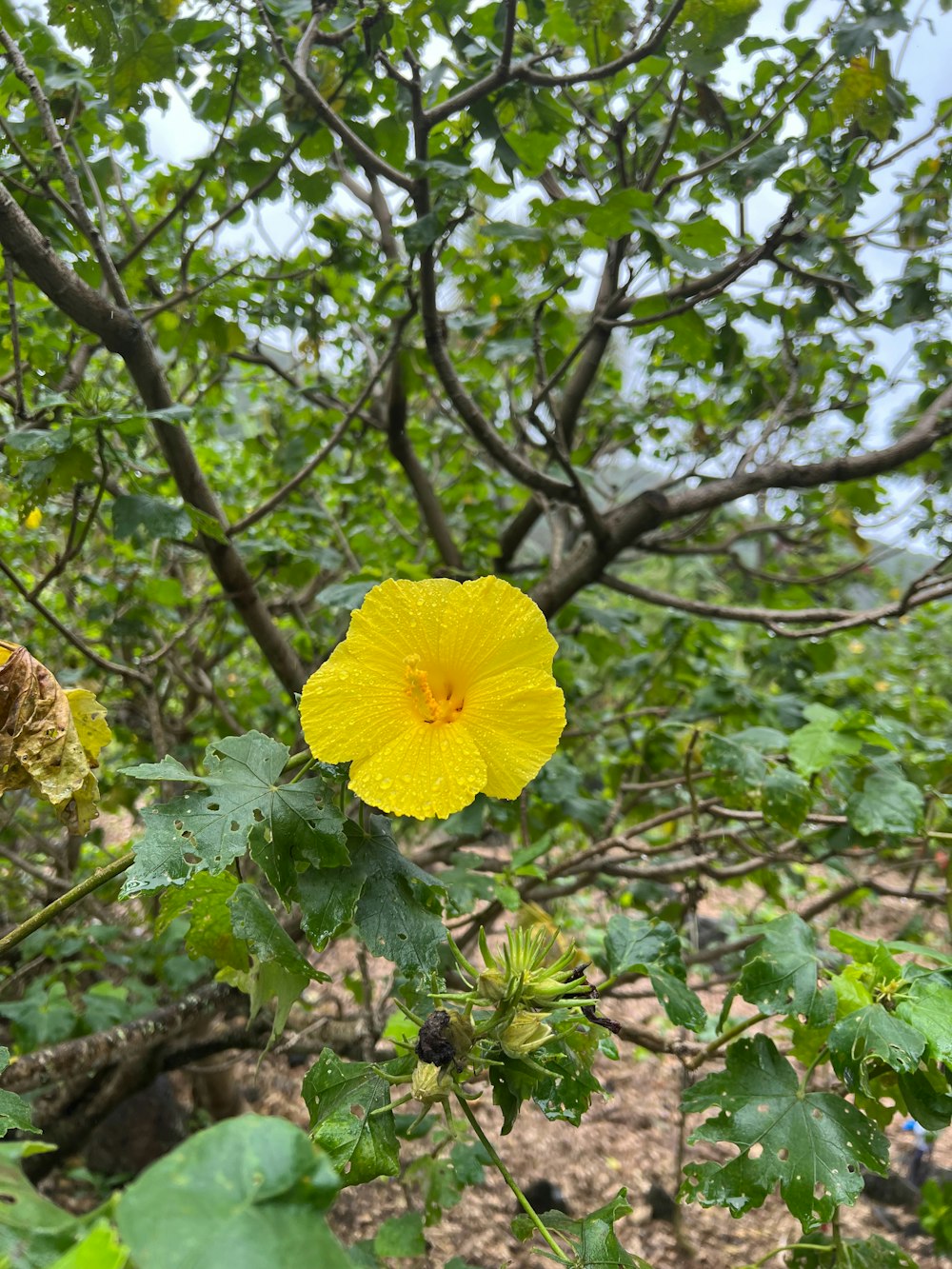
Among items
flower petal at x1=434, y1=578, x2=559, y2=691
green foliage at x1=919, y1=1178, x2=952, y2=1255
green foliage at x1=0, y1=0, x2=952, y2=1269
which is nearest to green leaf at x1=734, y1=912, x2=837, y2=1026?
green foliage at x1=0, y1=0, x2=952, y2=1269

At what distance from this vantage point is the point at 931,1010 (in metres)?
0.86

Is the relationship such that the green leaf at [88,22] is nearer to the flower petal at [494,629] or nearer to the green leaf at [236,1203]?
the flower petal at [494,629]

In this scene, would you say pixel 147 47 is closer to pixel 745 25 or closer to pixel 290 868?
pixel 745 25

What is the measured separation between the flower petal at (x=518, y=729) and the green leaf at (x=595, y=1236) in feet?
1.43

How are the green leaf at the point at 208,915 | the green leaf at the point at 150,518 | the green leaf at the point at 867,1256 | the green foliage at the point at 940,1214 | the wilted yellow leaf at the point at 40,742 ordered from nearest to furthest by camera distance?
the wilted yellow leaf at the point at 40,742 < the green leaf at the point at 208,915 < the green leaf at the point at 867,1256 < the green leaf at the point at 150,518 < the green foliage at the point at 940,1214

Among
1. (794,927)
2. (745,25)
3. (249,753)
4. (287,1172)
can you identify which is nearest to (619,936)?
(794,927)

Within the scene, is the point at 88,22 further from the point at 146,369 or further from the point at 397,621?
the point at 397,621

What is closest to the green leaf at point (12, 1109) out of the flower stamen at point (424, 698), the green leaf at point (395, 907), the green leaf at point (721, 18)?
the green leaf at point (395, 907)

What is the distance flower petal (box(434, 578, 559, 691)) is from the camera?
0.77 metres

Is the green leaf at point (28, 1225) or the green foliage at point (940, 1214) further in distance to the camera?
the green foliage at point (940, 1214)

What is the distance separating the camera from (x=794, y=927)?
108 cm

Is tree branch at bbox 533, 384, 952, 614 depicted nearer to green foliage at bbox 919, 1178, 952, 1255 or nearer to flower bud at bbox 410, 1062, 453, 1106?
flower bud at bbox 410, 1062, 453, 1106

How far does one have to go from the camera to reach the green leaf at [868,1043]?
80cm

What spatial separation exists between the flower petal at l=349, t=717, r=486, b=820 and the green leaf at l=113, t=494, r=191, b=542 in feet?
2.73
